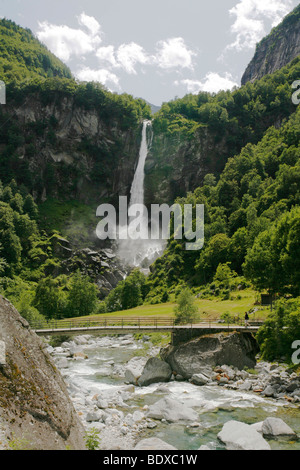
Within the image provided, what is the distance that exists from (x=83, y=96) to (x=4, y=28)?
89.7m

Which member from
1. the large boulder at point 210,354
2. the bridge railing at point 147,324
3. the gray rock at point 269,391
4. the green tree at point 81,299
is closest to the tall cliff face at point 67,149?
the green tree at point 81,299

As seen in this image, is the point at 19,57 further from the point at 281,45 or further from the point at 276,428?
the point at 276,428

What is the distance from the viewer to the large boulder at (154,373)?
3064 cm

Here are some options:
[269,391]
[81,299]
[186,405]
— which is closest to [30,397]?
[186,405]

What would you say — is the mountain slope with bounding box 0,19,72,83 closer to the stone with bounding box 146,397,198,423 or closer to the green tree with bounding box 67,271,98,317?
the green tree with bounding box 67,271,98,317

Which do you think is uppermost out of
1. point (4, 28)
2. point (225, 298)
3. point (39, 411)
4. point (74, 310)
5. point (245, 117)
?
point (4, 28)

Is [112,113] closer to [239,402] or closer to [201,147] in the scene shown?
[201,147]

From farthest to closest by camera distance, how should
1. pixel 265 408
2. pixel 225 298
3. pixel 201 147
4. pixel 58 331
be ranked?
pixel 201 147
pixel 225 298
pixel 58 331
pixel 265 408

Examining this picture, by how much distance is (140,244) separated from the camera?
10425cm

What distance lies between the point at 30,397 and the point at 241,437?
11.4 m

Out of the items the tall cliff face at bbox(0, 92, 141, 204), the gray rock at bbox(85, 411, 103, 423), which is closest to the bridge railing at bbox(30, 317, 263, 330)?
the gray rock at bbox(85, 411, 103, 423)

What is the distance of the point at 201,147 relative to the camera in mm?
120500

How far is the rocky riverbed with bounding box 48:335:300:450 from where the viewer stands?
18.7 m

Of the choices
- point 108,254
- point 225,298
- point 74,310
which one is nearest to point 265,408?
point 225,298
